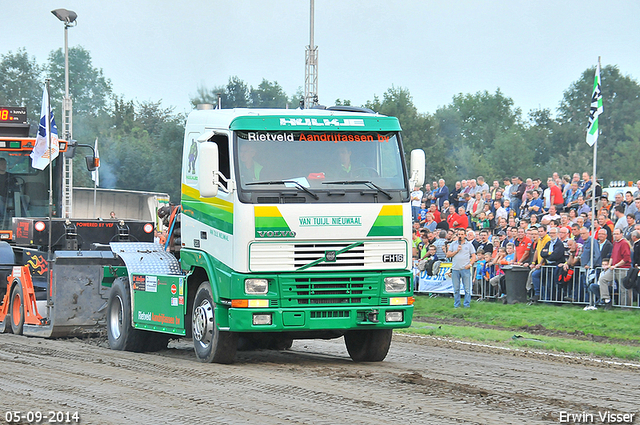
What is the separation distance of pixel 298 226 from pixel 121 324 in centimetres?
414

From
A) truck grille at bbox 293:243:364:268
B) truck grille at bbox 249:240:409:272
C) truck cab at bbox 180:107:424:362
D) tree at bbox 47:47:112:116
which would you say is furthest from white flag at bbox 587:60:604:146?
tree at bbox 47:47:112:116

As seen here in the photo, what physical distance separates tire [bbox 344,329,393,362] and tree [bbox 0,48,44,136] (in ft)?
274

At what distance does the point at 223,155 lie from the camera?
10430mm

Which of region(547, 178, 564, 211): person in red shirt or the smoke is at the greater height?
the smoke

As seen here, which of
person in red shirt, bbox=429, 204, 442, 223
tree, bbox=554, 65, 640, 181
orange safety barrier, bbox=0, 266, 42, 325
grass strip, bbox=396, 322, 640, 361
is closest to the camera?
grass strip, bbox=396, 322, 640, 361

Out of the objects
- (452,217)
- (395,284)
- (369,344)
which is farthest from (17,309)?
(452,217)

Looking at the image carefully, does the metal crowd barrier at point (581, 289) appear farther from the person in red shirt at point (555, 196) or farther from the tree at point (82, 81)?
the tree at point (82, 81)

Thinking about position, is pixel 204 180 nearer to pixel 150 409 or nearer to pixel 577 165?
pixel 150 409

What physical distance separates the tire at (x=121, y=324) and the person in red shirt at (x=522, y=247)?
10402 millimetres

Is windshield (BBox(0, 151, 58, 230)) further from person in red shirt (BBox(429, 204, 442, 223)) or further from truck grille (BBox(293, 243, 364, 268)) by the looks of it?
person in red shirt (BBox(429, 204, 442, 223))

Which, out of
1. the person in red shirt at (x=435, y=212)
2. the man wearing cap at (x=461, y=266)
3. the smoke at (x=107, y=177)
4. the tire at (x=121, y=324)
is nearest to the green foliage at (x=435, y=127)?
the smoke at (x=107, y=177)

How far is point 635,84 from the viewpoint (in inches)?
2965

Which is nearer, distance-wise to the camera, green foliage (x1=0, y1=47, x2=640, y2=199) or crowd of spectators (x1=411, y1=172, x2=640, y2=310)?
crowd of spectators (x1=411, y1=172, x2=640, y2=310)

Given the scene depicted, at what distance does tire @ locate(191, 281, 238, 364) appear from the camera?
1051 centimetres
